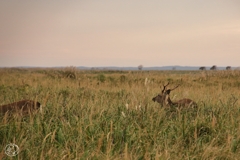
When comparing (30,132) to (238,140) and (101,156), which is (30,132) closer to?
(101,156)

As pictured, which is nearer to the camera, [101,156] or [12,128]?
[101,156]

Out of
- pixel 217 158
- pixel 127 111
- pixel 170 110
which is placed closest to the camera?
pixel 217 158

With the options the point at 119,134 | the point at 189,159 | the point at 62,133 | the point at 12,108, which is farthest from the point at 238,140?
the point at 12,108

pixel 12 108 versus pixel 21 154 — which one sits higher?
pixel 12 108

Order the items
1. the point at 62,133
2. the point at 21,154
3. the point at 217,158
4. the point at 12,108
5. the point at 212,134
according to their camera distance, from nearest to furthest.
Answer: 1. the point at 21,154
2. the point at 217,158
3. the point at 62,133
4. the point at 212,134
5. the point at 12,108

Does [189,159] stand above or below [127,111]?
below

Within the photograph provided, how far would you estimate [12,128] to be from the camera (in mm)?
3221

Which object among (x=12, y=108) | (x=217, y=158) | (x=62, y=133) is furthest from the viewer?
(x=12, y=108)

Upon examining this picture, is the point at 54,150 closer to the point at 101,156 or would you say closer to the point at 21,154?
the point at 21,154

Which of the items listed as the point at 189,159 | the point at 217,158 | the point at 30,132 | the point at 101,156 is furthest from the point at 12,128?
the point at 217,158

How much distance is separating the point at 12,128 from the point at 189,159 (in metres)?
2.12

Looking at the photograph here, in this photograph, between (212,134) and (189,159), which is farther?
(212,134)

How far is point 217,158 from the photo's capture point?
111 inches

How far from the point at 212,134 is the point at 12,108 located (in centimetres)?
288
